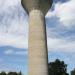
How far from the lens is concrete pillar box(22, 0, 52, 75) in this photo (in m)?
25.9

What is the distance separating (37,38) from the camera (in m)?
26.6

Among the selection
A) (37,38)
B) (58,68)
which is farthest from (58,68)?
(37,38)

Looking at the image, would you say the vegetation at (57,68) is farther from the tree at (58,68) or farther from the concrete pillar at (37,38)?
the concrete pillar at (37,38)

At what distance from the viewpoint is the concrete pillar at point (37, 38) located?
25859mm

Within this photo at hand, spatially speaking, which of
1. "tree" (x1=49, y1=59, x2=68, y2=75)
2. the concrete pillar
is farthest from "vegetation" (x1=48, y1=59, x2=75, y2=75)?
the concrete pillar

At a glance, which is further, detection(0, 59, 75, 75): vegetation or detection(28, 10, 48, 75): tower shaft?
detection(0, 59, 75, 75): vegetation

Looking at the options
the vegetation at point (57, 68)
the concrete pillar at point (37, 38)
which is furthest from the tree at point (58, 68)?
the concrete pillar at point (37, 38)

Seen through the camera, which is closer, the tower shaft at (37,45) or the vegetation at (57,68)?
the tower shaft at (37,45)

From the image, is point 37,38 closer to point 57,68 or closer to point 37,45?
point 37,45

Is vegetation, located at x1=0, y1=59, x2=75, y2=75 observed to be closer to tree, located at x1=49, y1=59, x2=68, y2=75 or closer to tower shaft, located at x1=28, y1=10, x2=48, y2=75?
tree, located at x1=49, y1=59, x2=68, y2=75

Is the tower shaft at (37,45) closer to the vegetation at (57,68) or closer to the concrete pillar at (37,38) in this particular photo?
the concrete pillar at (37,38)

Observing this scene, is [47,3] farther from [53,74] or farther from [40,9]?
[53,74]

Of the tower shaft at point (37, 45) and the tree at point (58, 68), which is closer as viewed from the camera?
the tower shaft at point (37, 45)

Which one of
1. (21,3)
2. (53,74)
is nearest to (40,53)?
(21,3)
